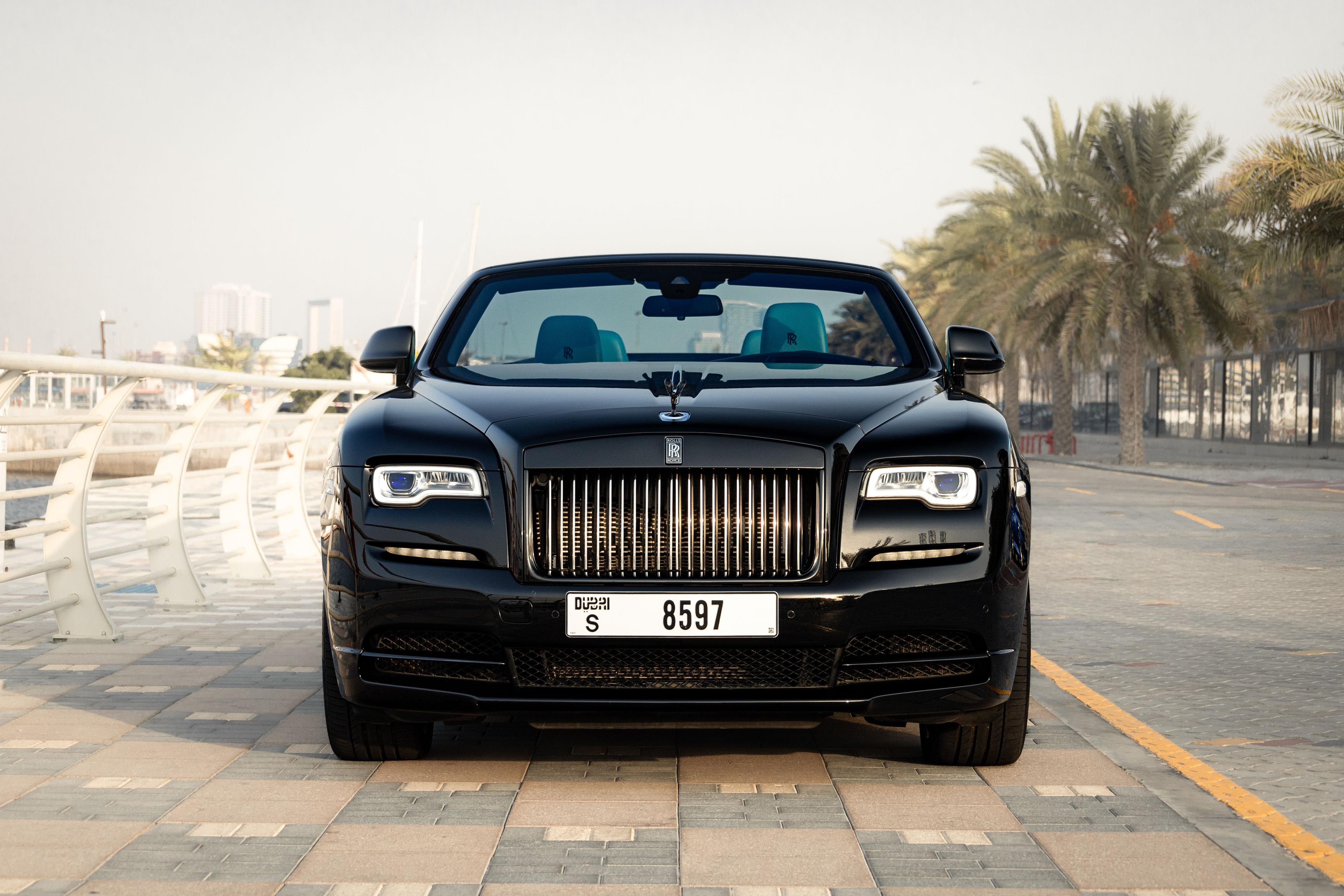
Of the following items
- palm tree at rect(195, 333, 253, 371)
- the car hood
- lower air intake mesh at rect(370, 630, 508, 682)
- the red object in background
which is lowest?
the red object in background

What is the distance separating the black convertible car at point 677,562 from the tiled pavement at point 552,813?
274 millimetres

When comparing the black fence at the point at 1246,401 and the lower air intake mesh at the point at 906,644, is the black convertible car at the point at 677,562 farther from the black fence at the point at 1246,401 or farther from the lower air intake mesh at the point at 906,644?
the black fence at the point at 1246,401

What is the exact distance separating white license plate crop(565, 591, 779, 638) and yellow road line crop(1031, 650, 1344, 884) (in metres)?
1.36

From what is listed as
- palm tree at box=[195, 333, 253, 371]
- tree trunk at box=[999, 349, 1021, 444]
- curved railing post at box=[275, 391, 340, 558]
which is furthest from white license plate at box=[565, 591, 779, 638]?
palm tree at box=[195, 333, 253, 371]

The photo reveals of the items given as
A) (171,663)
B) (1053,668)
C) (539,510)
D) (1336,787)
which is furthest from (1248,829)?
(171,663)

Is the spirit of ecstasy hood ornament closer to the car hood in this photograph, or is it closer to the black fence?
the car hood

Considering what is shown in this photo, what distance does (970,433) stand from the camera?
388 centimetres

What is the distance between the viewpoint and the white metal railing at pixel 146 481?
6148 mm

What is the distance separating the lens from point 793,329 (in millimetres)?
4988

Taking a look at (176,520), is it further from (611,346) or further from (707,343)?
(707,343)

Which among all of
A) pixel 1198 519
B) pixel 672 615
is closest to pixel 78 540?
pixel 672 615

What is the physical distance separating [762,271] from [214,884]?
2944mm

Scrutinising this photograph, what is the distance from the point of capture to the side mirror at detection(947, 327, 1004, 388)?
4645mm

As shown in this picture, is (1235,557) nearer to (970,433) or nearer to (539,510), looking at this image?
(970,433)
